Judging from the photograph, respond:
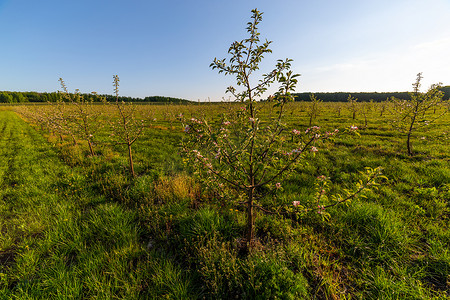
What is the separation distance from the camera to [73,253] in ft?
10.8

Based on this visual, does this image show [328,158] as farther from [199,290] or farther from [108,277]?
[108,277]

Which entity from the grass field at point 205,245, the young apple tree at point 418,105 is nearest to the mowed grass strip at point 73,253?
the grass field at point 205,245

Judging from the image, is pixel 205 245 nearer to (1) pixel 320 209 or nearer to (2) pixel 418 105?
(1) pixel 320 209

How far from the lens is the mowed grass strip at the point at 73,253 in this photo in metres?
2.51

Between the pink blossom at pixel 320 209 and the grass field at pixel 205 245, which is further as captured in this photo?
the pink blossom at pixel 320 209

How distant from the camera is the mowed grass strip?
2.51 m

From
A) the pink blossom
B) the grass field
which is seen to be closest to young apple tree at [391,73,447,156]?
the grass field

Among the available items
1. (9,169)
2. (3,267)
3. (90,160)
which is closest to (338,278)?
(3,267)

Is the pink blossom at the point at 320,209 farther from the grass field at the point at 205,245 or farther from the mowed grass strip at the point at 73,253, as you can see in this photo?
the mowed grass strip at the point at 73,253

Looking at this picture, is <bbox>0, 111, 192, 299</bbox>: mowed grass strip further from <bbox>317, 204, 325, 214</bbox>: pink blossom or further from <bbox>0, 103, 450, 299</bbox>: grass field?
<bbox>317, 204, 325, 214</bbox>: pink blossom

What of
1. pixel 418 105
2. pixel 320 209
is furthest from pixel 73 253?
pixel 418 105

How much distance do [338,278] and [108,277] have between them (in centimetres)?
398

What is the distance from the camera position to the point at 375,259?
9.65 feet

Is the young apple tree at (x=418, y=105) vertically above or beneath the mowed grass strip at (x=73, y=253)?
above
